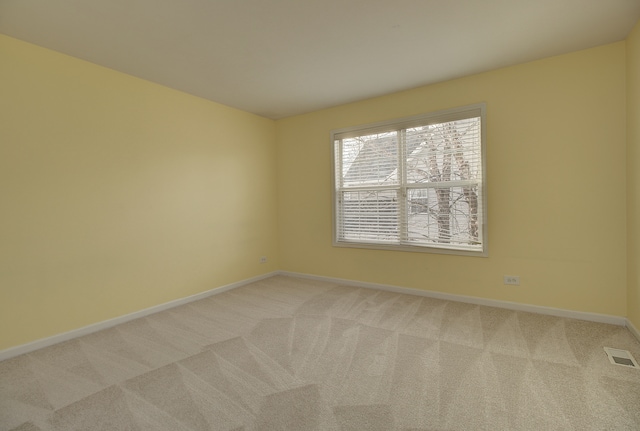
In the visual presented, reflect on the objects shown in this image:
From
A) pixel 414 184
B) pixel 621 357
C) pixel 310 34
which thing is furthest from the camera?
pixel 414 184

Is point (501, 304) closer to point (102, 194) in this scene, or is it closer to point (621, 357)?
point (621, 357)

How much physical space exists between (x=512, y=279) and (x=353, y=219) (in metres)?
2.15

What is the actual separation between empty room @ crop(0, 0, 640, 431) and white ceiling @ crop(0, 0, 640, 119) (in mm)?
24

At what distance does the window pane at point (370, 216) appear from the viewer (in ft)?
13.4

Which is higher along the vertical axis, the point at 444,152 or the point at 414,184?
the point at 444,152

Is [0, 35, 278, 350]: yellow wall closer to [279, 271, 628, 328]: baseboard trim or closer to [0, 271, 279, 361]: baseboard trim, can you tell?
[0, 271, 279, 361]: baseboard trim

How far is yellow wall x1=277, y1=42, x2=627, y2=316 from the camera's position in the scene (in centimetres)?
279

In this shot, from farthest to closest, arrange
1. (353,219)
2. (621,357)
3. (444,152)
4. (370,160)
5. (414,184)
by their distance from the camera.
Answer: (353,219), (370,160), (414,184), (444,152), (621,357)

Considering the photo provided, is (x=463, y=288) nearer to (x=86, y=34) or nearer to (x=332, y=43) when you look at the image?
(x=332, y=43)

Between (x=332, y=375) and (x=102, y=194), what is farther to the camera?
(x=102, y=194)

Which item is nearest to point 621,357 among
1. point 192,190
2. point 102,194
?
point 192,190

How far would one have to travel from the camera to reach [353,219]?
4.45 meters

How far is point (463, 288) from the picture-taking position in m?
3.54

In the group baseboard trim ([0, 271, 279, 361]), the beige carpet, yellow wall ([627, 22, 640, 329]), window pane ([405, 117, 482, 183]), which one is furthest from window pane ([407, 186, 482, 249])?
baseboard trim ([0, 271, 279, 361])
